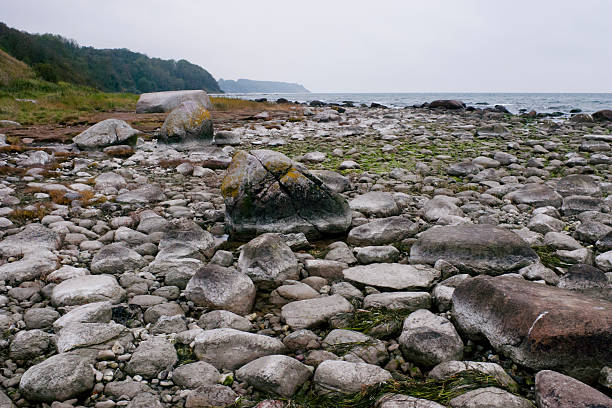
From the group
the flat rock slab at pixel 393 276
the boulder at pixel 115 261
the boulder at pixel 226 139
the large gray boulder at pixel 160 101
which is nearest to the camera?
the flat rock slab at pixel 393 276

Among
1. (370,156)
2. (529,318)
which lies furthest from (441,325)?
(370,156)

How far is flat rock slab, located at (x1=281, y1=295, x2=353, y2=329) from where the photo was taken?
3.15m

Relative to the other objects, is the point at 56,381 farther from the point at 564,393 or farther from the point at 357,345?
the point at 564,393

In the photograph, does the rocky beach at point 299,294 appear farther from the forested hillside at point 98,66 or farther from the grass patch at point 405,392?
the forested hillside at point 98,66

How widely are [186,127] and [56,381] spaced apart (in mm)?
10874

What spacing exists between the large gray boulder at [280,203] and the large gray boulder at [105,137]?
7.86m

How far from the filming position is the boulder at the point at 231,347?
104 inches

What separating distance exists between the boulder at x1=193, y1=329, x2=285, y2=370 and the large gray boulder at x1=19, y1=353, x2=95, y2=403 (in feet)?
2.27

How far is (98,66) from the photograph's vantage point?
273 ft

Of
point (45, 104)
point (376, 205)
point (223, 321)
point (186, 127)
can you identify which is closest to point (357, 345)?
point (223, 321)

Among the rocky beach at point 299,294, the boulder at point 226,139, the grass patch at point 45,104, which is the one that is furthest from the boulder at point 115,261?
the grass patch at point 45,104

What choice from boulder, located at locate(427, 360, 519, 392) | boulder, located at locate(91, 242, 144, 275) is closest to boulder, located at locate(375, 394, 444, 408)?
boulder, located at locate(427, 360, 519, 392)

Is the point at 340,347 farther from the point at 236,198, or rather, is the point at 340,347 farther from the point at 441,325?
the point at 236,198

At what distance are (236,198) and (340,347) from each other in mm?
2907
